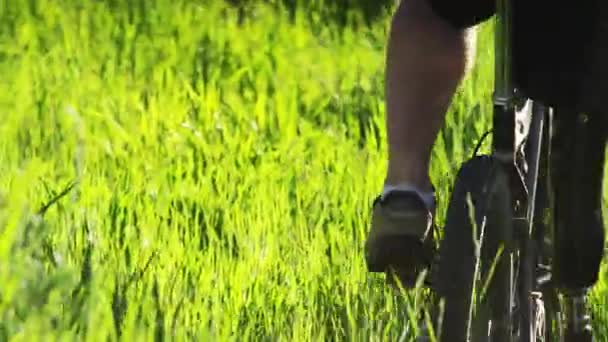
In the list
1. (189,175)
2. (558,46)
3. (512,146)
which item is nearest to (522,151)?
(512,146)

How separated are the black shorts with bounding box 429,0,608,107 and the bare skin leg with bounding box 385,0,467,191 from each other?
45 cm

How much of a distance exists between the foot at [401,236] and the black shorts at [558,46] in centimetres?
49

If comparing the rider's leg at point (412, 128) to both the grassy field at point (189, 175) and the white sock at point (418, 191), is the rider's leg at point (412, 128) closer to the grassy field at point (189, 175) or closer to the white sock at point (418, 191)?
the white sock at point (418, 191)

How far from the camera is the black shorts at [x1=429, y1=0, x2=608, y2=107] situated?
6.61 ft

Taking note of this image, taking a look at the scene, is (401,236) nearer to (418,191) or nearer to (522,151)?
(418,191)

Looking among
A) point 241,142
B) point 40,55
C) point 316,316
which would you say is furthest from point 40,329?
point 40,55

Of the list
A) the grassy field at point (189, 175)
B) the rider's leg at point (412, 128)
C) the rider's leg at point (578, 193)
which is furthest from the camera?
the grassy field at point (189, 175)

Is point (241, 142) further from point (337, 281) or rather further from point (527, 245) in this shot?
point (527, 245)

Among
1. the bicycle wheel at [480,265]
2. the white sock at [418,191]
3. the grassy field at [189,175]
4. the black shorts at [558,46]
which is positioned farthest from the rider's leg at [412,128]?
the black shorts at [558,46]

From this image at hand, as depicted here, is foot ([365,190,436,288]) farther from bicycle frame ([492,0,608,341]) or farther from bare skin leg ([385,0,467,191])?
bicycle frame ([492,0,608,341])

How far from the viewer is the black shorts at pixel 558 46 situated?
2014 mm

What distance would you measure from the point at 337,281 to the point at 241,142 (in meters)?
1.17

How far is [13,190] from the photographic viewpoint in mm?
3189

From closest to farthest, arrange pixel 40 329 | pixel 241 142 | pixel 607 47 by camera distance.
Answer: pixel 607 47 < pixel 40 329 < pixel 241 142
